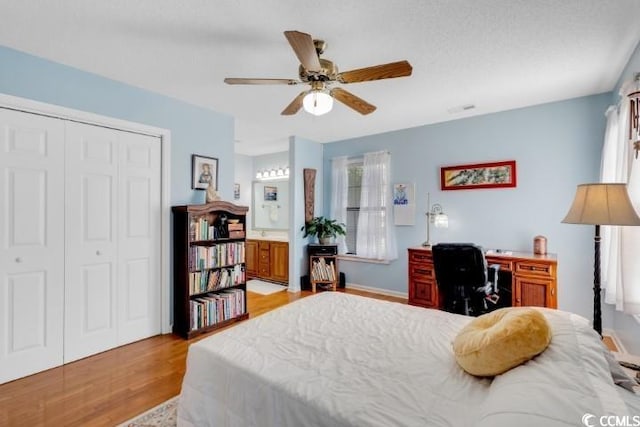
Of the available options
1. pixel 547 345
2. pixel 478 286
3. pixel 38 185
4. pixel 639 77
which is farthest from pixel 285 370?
pixel 639 77

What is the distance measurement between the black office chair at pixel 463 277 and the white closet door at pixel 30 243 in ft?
11.1

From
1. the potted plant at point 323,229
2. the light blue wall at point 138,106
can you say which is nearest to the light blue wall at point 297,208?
the potted plant at point 323,229

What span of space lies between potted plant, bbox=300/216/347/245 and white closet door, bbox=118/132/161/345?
2371mm

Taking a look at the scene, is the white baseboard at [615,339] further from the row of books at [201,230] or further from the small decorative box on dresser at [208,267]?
the row of books at [201,230]

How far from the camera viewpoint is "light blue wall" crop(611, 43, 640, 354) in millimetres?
2324

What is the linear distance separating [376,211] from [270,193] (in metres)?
2.63

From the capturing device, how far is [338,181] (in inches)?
206

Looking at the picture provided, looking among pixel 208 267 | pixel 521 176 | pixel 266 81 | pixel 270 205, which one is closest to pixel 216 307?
pixel 208 267

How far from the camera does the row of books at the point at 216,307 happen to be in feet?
10.5

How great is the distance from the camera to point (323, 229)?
4965 mm

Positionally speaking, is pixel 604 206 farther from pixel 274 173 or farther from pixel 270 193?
pixel 270 193

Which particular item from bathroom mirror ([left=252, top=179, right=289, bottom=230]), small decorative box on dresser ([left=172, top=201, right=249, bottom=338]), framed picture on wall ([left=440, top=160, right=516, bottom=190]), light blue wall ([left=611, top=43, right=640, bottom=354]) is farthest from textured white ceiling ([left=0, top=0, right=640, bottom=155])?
bathroom mirror ([left=252, top=179, right=289, bottom=230])

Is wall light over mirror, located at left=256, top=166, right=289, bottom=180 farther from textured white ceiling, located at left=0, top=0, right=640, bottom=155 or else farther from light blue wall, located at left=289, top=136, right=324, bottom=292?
textured white ceiling, located at left=0, top=0, right=640, bottom=155

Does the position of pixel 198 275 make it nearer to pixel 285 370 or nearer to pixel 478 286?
pixel 285 370
